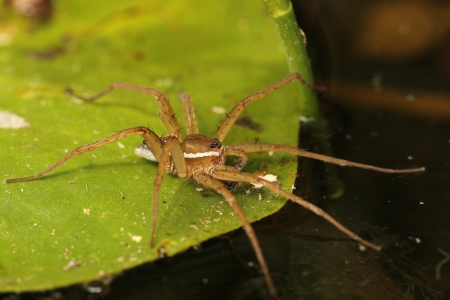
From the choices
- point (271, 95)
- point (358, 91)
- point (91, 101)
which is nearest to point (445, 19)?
point (358, 91)

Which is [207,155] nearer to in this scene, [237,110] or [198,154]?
[198,154]

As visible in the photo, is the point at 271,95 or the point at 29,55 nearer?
the point at 271,95

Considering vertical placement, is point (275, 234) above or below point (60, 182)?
below

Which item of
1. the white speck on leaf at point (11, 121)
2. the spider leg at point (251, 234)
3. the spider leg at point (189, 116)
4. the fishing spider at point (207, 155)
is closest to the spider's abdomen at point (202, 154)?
the fishing spider at point (207, 155)

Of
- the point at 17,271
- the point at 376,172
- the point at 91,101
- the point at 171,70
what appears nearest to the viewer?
the point at 17,271

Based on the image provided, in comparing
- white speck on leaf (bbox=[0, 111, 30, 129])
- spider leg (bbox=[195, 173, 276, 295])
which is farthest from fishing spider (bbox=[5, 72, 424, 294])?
white speck on leaf (bbox=[0, 111, 30, 129])

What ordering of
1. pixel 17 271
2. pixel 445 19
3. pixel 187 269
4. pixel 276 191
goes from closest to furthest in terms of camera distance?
1. pixel 17 271
2. pixel 187 269
3. pixel 276 191
4. pixel 445 19

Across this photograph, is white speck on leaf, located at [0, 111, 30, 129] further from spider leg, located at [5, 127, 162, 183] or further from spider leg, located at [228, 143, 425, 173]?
spider leg, located at [228, 143, 425, 173]

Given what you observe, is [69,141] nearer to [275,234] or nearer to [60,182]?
[60,182]
